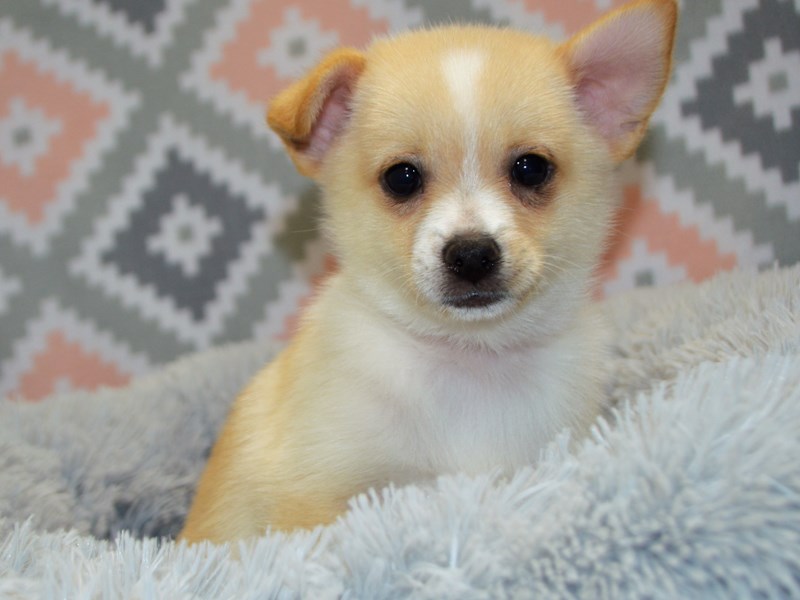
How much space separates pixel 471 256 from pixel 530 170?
0.86 ft

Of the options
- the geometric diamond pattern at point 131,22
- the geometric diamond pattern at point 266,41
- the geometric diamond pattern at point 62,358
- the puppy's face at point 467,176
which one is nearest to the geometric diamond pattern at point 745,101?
the geometric diamond pattern at point 266,41

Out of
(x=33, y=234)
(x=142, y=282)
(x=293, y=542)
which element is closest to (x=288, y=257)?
(x=142, y=282)

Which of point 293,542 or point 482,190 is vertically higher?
point 482,190

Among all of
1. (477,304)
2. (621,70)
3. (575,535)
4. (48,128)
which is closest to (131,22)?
(48,128)

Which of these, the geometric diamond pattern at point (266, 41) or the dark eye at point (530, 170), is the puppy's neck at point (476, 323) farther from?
the geometric diamond pattern at point (266, 41)

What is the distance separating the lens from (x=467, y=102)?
1.50 metres

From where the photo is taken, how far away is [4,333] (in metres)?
2.97

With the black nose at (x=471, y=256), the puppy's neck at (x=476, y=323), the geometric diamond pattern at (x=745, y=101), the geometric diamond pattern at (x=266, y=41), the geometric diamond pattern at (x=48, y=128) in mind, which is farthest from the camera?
the geometric diamond pattern at (x=48, y=128)

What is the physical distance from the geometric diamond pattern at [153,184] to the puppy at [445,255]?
1.13 m

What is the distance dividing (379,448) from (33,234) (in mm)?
1985

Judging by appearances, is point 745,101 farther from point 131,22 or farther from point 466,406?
point 131,22

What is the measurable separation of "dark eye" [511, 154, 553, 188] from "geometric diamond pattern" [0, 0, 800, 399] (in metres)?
1.28

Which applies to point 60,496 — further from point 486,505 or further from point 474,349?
point 486,505

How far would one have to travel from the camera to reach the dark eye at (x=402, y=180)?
5.11 ft
